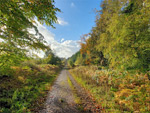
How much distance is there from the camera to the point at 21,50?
12.3ft

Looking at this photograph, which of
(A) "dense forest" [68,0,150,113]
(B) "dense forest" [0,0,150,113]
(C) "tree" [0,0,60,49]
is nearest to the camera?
(C) "tree" [0,0,60,49]

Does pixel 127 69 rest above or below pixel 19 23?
below

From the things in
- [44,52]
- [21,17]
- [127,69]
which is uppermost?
[21,17]

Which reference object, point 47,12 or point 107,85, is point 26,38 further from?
point 107,85

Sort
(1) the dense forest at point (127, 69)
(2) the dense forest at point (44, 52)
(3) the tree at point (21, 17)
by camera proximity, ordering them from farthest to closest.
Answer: (1) the dense forest at point (127, 69), (2) the dense forest at point (44, 52), (3) the tree at point (21, 17)

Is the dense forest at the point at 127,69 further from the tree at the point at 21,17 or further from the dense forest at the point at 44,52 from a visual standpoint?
the tree at the point at 21,17

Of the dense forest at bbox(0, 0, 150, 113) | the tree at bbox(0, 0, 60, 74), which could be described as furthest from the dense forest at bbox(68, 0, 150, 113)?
the tree at bbox(0, 0, 60, 74)

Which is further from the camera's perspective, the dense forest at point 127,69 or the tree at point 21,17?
the dense forest at point 127,69

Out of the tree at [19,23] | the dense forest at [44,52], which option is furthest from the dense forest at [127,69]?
the tree at [19,23]

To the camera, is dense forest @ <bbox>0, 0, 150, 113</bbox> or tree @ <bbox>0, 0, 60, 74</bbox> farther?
dense forest @ <bbox>0, 0, 150, 113</bbox>

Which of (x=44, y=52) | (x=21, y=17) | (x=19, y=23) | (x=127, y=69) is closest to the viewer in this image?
(x=21, y=17)

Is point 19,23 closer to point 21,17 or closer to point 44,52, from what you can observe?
point 21,17

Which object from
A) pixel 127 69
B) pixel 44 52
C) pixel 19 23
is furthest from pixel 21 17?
pixel 127 69

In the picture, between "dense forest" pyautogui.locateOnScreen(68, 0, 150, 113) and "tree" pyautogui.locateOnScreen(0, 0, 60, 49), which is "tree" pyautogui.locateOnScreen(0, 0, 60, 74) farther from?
"dense forest" pyautogui.locateOnScreen(68, 0, 150, 113)
